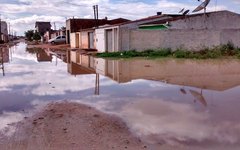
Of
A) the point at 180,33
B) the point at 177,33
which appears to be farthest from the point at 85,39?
the point at 180,33

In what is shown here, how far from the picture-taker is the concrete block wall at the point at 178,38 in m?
29.2

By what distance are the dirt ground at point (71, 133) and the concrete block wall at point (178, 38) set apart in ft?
67.1

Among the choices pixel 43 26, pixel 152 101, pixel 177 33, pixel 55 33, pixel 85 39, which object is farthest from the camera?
pixel 43 26

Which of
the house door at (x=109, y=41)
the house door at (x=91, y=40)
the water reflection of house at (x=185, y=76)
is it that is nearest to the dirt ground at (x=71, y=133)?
the water reflection of house at (x=185, y=76)

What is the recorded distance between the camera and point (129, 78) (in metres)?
15.6

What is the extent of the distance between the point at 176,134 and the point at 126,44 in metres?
22.3

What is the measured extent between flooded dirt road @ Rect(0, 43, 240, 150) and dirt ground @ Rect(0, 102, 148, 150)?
0.26 ft

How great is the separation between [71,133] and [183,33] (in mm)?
23914

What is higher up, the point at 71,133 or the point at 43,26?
the point at 43,26

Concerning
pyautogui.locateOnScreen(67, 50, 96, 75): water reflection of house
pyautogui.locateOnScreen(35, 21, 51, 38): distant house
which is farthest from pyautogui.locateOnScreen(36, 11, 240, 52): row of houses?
pyautogui.locateOnScreen(35, 21, 51, 38): distant house

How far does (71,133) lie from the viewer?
23.5 feet

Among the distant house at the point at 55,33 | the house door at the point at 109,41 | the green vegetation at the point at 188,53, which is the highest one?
the distant house at the point at 55,33

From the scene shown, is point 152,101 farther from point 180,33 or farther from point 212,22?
point 212,22

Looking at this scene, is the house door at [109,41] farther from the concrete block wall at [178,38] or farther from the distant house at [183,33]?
the concrete block wall at [178,38]
